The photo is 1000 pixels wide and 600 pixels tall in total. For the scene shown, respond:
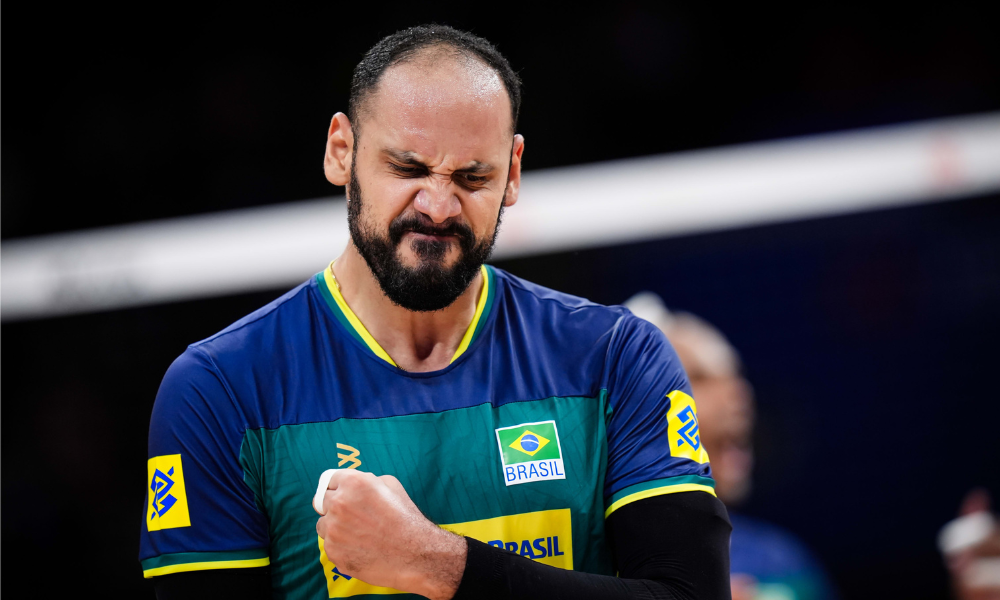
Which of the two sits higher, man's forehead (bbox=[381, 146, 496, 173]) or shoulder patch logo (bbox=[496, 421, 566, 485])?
man's forehead (bbox=[381, 146, 496, 173])

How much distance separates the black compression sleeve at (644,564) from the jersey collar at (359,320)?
18.1 inches

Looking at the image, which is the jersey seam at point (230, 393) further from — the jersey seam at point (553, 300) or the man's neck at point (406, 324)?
the jersey seam at point (553, 300)

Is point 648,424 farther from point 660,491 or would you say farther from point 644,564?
point 644,564

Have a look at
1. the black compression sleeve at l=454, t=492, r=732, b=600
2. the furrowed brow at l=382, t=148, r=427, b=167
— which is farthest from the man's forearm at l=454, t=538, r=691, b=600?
the furrowed brow at l=382, t=148, r=427, b=167

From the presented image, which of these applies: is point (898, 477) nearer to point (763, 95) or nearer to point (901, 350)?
point (901, 350)

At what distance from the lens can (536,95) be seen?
21.5 ft

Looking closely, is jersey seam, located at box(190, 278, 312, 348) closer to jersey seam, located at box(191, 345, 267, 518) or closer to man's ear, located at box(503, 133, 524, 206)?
jersey seam, located at box(191, 345, 267, 518)

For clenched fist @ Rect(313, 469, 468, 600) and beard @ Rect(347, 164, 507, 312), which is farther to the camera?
beard @ Rect(347, 164, 507, 312)

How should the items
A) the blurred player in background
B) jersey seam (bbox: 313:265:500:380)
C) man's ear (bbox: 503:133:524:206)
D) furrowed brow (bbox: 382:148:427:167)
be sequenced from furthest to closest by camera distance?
the blurred player in background < man's ear (bbox: 503:133:524:206) < jersey seam (bbox: 313:265:500:380) < furrowed brow (bbox: 382:148:427:167)

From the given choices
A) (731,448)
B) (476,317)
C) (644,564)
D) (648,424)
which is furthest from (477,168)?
(731,448)

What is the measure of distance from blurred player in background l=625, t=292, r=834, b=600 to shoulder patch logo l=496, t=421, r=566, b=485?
177 centimetres

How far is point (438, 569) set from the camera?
5.26 feet

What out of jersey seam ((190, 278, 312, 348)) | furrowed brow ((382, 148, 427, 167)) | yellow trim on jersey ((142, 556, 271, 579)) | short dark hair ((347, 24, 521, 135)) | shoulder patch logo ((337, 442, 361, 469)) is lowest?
yellow trim on jersey ((142, 556, 271, 579))

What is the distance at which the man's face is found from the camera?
1796 mm
